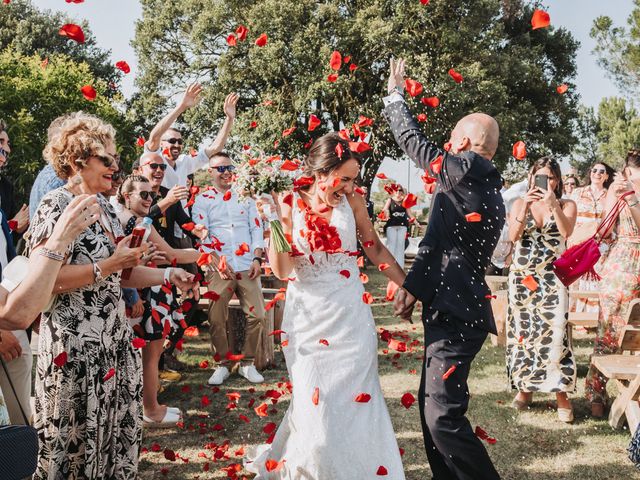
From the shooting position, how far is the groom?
3316 mm

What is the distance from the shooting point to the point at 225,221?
258 inches

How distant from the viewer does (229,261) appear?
6.42 m

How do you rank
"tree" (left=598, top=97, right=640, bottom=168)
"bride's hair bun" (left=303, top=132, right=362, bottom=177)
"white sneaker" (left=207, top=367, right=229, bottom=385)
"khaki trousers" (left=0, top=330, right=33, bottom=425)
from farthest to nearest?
"tree" (left=598, top=97, right=640, bottom=168) → "white sneaker" (left=207, top=367, right=229, bottom=385) → "bride's hair bun" (left=303, top=132, right=362, bottom=177) → "khaki trousers" (left=0, top=330, right=33, bottom=425)

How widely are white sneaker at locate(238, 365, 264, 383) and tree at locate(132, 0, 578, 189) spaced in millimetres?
14208

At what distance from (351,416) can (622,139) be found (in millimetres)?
38524

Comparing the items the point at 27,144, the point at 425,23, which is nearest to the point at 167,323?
the point at 27,144

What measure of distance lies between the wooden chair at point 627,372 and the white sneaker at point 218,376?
12.8ft

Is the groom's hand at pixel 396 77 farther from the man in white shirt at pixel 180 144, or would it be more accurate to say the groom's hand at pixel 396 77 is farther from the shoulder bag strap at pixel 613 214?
the shoulder bag strap at pixel 613 214

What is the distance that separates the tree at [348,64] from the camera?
2164 cm

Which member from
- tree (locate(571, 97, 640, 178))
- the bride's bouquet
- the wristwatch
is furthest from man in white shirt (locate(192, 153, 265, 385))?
tree (locate(571, 97, 640, 178))

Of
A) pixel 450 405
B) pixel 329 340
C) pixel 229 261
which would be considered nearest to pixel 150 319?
pixel 229 261

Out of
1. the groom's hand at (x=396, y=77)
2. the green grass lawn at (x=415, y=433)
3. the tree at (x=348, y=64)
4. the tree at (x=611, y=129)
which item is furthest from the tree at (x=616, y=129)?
the groom's hand at (x=396, y=77)

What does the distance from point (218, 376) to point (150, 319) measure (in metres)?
1.41

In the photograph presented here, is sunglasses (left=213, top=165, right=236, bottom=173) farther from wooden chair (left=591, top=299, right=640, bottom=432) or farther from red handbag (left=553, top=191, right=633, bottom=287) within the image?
wooden chair (left=591, top=299, right=640, bottom=432)
